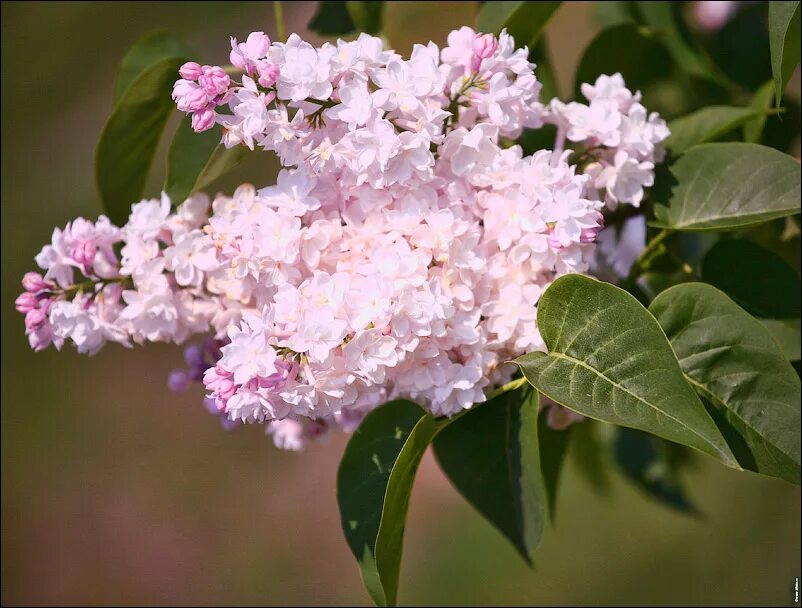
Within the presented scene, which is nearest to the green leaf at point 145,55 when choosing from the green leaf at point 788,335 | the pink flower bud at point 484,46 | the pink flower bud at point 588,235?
the pink flower bud at point 484,46

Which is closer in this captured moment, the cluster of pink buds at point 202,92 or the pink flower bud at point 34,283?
the cluster of pink buds at point 202,92

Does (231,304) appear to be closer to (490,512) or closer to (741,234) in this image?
(490,512)

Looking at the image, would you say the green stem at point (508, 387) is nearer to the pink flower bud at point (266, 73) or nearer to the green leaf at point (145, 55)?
the pink flower bud at point (266, 73)

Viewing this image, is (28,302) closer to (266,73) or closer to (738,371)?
(266,73)

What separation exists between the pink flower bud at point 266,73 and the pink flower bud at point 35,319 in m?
0.28

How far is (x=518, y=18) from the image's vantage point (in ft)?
2.51

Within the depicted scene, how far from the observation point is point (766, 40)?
3.19ft

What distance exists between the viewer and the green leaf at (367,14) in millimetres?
834

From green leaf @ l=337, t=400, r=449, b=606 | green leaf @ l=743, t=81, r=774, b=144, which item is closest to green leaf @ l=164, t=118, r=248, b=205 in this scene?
green leaf @ l=337, t=400, r=449, b=606

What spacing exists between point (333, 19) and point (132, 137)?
0.94 ft

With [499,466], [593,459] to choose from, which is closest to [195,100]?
[499,466]

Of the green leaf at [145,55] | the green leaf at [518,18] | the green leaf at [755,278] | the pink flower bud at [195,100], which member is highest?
the green leaf at [145,55]

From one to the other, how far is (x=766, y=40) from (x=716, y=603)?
132 centimetres

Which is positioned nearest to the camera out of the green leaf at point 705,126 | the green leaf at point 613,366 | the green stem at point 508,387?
the green leaf at point 613,366
